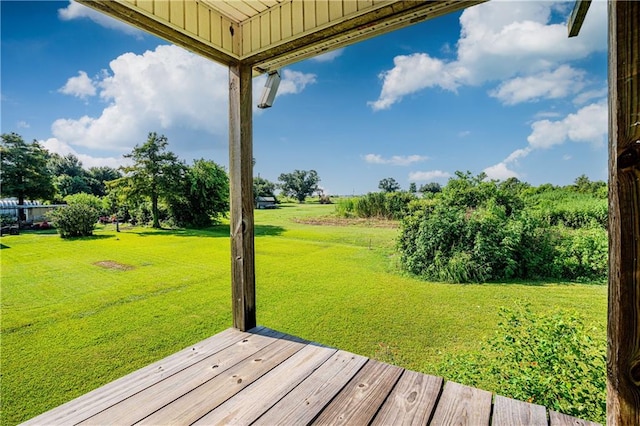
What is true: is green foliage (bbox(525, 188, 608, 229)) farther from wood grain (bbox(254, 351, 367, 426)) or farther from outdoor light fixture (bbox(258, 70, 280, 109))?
outdoor light fixture (bbox(258, 70, 280, 109))

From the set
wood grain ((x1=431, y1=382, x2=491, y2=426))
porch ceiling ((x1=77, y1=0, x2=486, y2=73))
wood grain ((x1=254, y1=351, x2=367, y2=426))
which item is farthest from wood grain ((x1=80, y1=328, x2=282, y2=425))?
porch ceiling ((x1=77, y1=0, x2=486, y2=73))

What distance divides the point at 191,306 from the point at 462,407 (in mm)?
2649

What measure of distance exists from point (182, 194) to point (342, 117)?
4912mm

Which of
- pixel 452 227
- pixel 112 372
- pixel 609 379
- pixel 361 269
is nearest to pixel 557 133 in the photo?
pixel 452 227

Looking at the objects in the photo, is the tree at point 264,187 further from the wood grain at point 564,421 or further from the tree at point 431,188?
the wood grain at point 564,421

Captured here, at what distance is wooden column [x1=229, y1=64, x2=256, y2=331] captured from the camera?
1.69m

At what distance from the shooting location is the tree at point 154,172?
7.36 metres

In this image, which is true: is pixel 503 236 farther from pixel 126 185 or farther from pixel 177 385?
pixel 126 185

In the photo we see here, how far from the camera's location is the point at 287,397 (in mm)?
1136

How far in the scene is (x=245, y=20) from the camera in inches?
64.1

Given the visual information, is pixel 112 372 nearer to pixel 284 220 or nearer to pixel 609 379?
pixel 609 379

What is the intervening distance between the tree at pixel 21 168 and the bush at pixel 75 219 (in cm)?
64

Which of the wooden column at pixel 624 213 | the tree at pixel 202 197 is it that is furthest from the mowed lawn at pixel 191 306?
the tree at pixel 202 197

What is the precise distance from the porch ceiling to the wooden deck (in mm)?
1501
